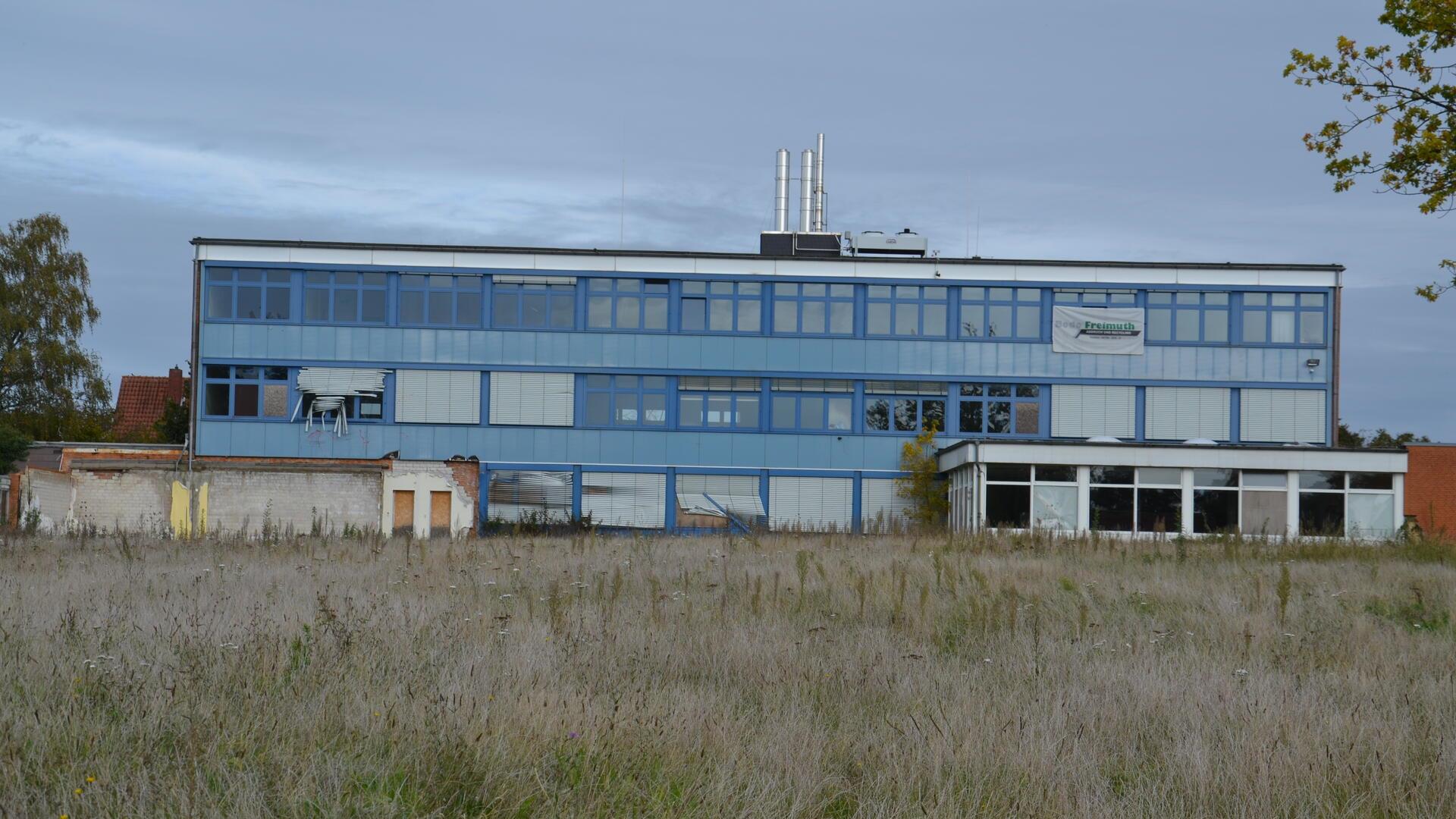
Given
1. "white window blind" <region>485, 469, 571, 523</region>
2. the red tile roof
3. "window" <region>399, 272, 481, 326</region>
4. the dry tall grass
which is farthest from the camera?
the red tile roof

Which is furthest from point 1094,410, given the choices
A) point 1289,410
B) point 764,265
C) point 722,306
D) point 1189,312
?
point 722,306

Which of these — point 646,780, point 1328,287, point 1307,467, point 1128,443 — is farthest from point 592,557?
point 1328,287

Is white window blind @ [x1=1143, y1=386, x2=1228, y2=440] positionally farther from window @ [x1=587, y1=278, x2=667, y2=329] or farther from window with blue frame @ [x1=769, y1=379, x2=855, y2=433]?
window @ [x1=587, y1=278, x2=667, y2=329]

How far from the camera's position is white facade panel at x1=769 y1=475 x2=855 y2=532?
41125mm

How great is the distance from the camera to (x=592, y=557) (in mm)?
18562

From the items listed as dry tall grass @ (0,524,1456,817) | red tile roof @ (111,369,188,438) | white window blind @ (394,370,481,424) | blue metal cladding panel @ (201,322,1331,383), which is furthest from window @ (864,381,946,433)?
red tile roof @ (111,369,188,438)

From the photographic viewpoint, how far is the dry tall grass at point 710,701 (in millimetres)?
6109

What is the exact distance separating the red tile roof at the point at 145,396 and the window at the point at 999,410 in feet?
136

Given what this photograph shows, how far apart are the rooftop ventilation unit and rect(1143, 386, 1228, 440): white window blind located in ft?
28.7

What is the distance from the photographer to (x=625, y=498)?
41.2 metres

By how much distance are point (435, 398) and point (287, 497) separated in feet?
20.9

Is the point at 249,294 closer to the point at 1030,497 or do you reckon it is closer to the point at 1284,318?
the point at 1030,497

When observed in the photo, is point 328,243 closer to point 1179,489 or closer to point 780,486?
point 780,486

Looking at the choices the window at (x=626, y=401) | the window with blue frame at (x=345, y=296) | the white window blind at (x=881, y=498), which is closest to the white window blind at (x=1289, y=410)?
the white window blind at (x=881, y=498)
